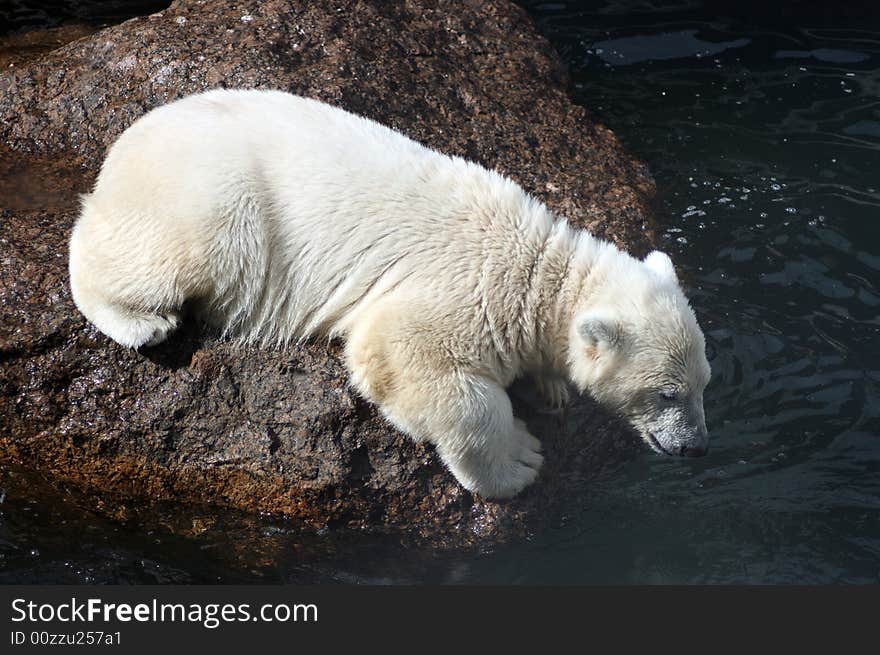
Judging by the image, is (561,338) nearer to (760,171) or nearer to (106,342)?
(106,342)

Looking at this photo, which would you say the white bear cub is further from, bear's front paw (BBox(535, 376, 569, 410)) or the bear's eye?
bear's front paw (BBox(535, 376, 569, 410))

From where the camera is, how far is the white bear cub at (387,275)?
457 cm

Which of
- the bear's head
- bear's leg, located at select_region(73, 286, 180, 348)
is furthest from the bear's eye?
bear's leg, located at select_region(73, 286, 180, 348)

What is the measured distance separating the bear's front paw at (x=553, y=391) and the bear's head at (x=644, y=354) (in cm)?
38

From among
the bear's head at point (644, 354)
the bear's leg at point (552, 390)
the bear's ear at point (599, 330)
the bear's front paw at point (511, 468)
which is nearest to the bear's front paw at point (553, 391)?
the bear's leg at point (552, 390)

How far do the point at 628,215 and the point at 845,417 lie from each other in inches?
70.8

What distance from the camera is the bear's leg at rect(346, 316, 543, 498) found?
454 cm

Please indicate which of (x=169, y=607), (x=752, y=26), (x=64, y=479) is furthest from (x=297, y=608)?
(x=752, y=26)

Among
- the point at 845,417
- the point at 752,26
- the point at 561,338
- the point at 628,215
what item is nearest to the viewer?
the point at 561,338

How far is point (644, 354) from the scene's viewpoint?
459 centimetres

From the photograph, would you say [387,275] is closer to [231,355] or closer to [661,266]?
[231,355]

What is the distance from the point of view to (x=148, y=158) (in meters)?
4.65

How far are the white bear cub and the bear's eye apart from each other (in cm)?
2

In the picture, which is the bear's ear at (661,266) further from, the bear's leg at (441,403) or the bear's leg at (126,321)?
the bear's leg at (126,321)
